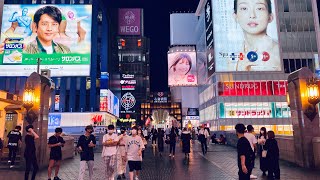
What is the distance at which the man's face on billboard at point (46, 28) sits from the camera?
150 feet

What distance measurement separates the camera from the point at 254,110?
170 ft

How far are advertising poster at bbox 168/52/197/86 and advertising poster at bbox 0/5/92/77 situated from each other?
33.8 meters

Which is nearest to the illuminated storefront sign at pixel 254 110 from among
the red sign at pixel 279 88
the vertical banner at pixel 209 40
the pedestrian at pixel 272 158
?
the red sign at pixel 279 88

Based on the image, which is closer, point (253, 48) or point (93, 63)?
point (253, 48)

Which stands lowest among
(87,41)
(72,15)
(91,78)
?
(91,78)

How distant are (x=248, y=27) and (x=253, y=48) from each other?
4415mm

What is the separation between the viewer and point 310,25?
180 feet

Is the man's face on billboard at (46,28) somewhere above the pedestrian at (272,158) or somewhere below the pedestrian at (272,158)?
above

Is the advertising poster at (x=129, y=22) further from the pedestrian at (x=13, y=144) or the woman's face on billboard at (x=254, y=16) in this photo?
the pedestrian at (x=13, y=144)

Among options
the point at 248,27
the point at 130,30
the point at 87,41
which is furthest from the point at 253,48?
the point at 130,30

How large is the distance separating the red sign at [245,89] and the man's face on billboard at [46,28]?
31.8 metres

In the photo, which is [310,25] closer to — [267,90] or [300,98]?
[267,90]

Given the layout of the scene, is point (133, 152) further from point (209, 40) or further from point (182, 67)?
point (182, 67)

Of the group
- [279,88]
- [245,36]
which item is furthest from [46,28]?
[279,88]
